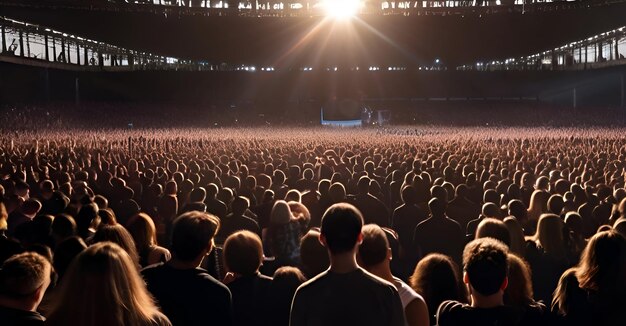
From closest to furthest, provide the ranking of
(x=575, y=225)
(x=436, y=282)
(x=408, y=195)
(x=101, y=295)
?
(x=101, y=295)
(x=436, y=282)
(x=575, y=225)
(x=408, y=195)

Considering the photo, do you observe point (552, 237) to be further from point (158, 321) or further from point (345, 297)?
point (158, 321)

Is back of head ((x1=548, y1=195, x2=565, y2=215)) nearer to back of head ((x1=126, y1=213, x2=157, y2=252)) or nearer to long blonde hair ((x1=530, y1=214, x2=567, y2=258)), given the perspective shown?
long blonde hair ((x1=530, y1=214, x2=567, y2=258))

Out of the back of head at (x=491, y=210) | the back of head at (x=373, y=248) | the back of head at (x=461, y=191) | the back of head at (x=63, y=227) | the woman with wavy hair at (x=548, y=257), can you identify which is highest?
the back of head at (x=373, y=248)

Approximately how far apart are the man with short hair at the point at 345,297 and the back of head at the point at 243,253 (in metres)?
1.51

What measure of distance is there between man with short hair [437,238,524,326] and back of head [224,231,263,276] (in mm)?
1750

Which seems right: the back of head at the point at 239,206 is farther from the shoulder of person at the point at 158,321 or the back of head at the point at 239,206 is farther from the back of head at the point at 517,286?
the shoulder of person at the point at 158,321

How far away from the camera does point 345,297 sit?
408 cm

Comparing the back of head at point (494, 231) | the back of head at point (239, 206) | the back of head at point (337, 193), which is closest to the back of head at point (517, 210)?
the back of head at point (494, 231)

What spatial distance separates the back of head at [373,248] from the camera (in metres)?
4.98

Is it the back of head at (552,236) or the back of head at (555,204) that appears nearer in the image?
the back of head at (552,236)

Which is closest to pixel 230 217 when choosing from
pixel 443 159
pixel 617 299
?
pixel 617 299

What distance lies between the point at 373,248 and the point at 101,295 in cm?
187

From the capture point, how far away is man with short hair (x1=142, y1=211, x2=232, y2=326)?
16.2ft

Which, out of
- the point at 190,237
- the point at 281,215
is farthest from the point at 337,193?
the point at 190,237
